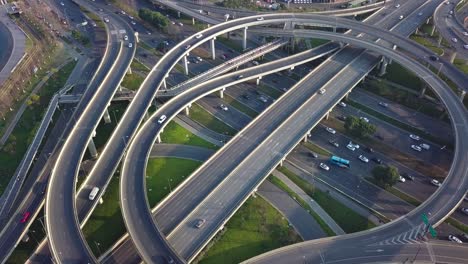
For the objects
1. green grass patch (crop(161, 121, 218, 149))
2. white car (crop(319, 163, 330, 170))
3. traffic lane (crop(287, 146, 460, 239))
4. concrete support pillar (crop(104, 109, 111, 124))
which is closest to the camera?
traffic lane (crop(287, 146, 460, 239))

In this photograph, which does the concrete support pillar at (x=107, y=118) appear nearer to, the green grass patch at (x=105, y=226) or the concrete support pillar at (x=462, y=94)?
the green grass patch at (x=105, y=226)

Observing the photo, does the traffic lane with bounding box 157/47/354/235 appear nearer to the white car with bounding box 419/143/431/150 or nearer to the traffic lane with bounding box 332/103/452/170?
the traffic lane with bounding box 332/103/452/170

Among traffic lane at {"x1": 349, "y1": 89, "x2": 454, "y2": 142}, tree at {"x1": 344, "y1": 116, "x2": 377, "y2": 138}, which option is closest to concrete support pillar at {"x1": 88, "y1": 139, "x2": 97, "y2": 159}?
tree at {"x1": 344, "y1": 116, "x2": 377, "y2": 138}

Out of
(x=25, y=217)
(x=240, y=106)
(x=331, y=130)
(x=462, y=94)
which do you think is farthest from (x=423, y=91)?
(x=25, y=217)

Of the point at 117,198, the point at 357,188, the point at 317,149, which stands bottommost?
the point at 117,198

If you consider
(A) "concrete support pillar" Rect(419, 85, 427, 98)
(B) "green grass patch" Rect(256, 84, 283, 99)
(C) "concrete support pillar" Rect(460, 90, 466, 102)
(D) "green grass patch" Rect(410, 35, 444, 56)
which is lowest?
(B) "green grass patch" Rect(256, 84, 283, 99)

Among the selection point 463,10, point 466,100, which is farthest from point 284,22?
point 463,10

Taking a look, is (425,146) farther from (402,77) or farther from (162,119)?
(162,119)
